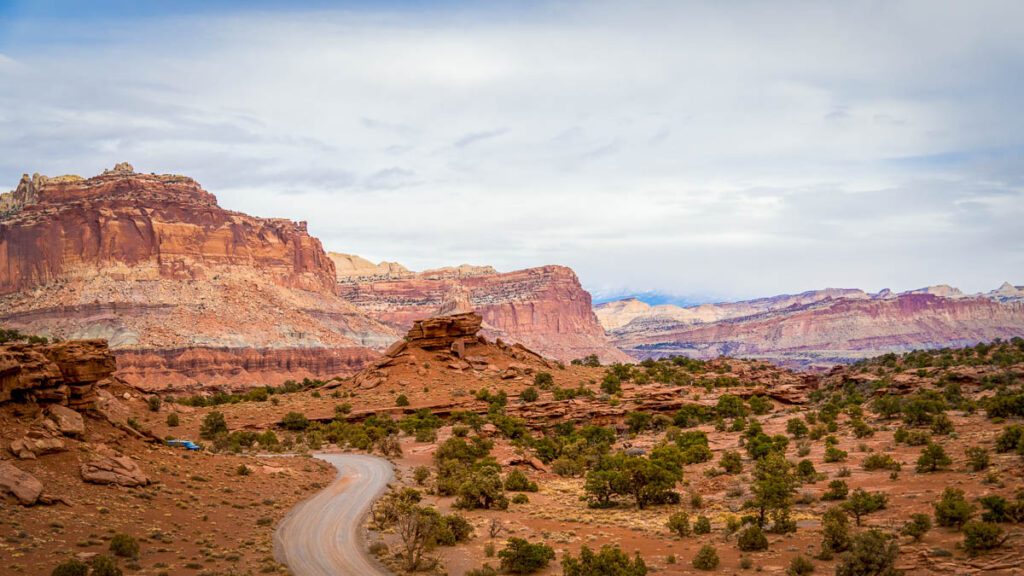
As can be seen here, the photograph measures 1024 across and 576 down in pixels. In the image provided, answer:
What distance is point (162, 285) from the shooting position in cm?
12412

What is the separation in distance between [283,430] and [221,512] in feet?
93.8

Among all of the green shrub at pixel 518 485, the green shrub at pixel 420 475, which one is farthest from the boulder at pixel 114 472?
the green shrub at pixel 518 485

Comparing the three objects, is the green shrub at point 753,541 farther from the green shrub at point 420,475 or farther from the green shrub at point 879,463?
the green shrub at point 420,475

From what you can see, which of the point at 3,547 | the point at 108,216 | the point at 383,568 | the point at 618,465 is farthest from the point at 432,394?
the point at 108,216

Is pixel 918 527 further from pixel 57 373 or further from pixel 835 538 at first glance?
pixel 57 373

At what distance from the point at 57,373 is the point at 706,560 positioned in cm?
2500

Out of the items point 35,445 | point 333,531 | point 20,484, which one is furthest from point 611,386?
point 20,484

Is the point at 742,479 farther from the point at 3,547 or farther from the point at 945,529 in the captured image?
the point at 3,547

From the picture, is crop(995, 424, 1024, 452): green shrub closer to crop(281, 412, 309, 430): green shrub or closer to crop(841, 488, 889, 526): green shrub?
crop(841, 488, 889, 526): green shrub

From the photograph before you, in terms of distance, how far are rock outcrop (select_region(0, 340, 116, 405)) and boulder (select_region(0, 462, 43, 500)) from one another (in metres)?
3.50

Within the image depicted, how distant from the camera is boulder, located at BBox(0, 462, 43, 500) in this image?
21438mm

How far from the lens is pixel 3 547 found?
18.5 meters

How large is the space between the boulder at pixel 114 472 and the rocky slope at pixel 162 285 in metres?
82.7

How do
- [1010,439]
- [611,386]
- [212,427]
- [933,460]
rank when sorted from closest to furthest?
[933,460] → [1010,439] → [212,427] → [611,386]
